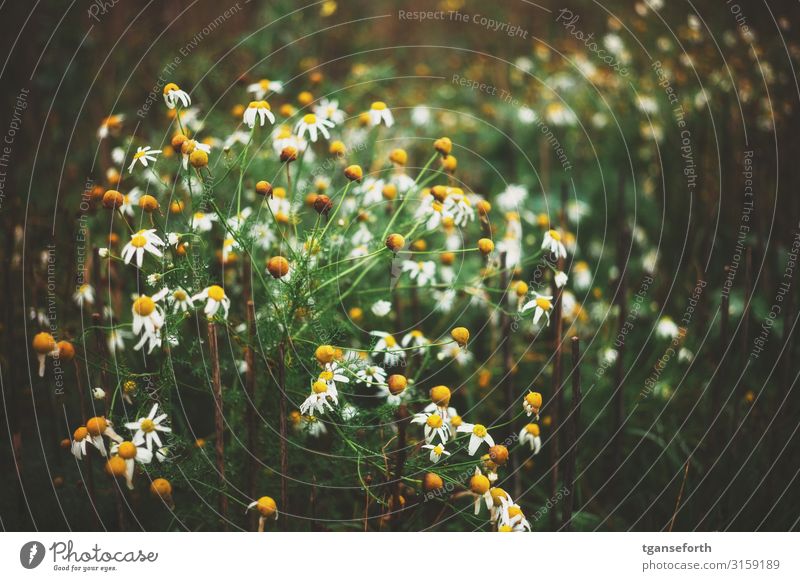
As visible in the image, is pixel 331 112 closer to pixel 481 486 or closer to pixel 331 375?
pixel 331 375

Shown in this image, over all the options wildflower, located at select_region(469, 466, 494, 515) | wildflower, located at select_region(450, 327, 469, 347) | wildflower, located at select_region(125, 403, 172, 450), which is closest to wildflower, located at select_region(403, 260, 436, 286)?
wildflower, located at select_region(450, 327, 469, 347)

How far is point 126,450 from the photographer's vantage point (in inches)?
36.8

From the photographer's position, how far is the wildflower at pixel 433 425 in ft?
3.33

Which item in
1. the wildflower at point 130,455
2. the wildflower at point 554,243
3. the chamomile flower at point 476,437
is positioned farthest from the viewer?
the wildflower at point 554,243

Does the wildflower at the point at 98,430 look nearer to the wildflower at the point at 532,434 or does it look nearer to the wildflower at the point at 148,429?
the wildflower at the point at 148,429

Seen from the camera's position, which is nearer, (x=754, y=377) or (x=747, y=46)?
(x=754, y=377)

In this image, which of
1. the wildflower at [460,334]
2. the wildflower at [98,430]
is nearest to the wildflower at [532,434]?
the wildflower at [460,334]

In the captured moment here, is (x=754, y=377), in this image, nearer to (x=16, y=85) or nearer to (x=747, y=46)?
(x=747, y=46)

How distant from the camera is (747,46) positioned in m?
2.22

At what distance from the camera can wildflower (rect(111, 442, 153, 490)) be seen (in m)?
0.93

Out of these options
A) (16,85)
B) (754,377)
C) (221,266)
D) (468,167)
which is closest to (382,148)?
(468,167)

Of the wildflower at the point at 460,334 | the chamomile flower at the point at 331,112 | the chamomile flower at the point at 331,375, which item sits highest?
the chamomile flower at the point at 331,112

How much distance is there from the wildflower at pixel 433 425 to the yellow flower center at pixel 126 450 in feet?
1.45

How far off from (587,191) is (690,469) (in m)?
1.31
